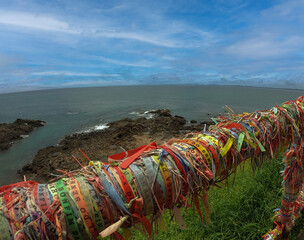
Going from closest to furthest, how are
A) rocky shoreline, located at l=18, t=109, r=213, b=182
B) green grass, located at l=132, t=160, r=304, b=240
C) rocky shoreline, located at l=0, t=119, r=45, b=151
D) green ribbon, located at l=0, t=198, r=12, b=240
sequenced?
green ribbon, located at l=0, t=198, r=12, b=240, green grass, located at l=132, t=160, r=304, b=240, rocky shoreline, located at l=18, t=109, r=213, b=182, rocky shoreline, located at l=0, t=119, r=45, b=151

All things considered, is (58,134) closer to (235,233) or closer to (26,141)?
(26,141)

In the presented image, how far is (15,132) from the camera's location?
2748cm

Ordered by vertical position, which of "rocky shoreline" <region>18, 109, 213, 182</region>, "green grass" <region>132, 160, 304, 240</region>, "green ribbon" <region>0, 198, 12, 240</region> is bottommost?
"rocky shoreline" <region>18, 109, 213, 182</region>

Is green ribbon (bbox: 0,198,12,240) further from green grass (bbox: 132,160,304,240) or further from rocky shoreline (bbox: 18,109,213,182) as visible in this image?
rocky shoreline (bbox: 18,109,213,182)

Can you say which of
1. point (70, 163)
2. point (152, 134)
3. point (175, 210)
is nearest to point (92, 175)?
point (175, 210)

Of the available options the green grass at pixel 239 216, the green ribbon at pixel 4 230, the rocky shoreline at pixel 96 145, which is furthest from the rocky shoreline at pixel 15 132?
the green ribbon at pixel 4 230

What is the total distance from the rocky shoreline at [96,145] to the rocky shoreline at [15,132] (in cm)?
691

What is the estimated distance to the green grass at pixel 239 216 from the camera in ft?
14.9

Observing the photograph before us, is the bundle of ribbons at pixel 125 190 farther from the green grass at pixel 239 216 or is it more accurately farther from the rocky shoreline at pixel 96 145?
the rocky shoreline at pixel 96 145

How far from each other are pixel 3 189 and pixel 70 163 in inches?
674

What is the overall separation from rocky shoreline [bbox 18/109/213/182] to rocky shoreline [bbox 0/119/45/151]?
6.91m

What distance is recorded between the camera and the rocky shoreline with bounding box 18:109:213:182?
16.5 m

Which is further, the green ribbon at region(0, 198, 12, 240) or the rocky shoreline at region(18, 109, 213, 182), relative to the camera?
the rocky shoreline at region(18, 109, 213, 182)

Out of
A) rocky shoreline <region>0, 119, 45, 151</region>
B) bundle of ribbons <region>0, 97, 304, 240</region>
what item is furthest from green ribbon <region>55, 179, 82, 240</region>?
rocky shoreline <region>0, 119, 45, 151</region>
